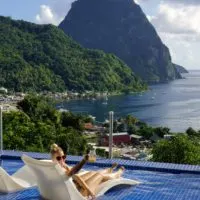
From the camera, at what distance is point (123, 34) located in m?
146

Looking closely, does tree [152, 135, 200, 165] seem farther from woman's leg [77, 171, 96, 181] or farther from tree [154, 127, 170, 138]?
tree [154, 127, 170, 138]

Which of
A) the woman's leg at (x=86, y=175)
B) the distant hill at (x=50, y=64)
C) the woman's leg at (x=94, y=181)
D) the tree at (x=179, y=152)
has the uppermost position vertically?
the distant hill at (x=50, y=64)

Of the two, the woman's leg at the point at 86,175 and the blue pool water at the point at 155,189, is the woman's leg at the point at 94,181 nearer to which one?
the woman's leg at the point at 86,175

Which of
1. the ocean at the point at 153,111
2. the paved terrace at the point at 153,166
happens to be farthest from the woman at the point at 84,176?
the ocean at the point at 153,111

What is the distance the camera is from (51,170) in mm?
3855

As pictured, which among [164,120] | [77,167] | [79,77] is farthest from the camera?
[79,77]

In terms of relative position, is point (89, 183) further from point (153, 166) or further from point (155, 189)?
point (153, 166)

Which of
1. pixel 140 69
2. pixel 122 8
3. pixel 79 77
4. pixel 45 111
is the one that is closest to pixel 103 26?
pixel 122 8

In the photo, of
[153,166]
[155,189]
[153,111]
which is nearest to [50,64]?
[153,111]

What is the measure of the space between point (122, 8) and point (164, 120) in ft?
346

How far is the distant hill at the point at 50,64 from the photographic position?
79.1 m

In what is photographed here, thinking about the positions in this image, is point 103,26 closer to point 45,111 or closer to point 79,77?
point 79,77

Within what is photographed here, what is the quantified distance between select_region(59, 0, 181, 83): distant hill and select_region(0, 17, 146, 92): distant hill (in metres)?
35.4

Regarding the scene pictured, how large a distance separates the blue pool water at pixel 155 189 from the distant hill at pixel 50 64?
7190cm
